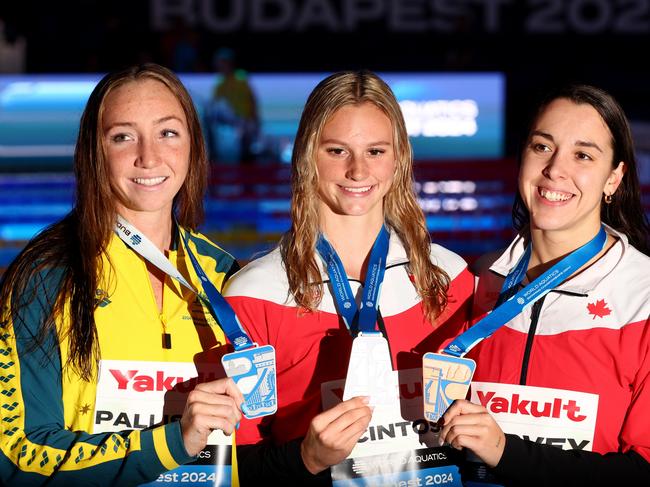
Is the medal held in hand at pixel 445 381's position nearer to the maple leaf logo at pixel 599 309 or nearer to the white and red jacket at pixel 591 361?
the white and red jacket at pixel 591 361

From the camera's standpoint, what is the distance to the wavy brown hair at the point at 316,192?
3125mm

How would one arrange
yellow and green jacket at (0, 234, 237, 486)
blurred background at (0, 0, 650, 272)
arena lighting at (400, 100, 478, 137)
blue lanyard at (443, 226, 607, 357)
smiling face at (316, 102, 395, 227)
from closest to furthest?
1. yellow and green jacket at (0, 234, 237, 486)
2. blue lanyard at (443, 226, 607, 357)
3. smiling face at (316, 102, 395, 227)
4. blurred background at (0, 0, 650, 272)
5. arena lighting at (400, 100, 478, 137)

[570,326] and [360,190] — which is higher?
[360,190]


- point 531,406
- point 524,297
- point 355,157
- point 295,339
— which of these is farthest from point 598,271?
point 295,339

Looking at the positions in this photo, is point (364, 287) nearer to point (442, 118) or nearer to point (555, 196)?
point (555, 196)

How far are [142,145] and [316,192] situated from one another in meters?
0.55

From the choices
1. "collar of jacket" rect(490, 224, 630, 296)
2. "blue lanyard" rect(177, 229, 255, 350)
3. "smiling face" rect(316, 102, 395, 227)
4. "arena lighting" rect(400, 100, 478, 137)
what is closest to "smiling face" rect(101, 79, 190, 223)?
"blue lanyard" rect(177, 229, 255, 350)

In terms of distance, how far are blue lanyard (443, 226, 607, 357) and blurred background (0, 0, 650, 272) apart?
4.36 meters

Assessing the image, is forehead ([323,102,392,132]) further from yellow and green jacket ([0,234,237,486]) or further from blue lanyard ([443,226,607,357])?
yellow and green jacket ([0,234,237,486])

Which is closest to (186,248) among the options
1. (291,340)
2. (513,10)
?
(291,340)

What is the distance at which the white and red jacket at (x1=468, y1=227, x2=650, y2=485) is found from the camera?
112 inches

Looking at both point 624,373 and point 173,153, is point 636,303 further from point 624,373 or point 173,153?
point 173,153

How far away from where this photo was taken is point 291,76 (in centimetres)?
1083

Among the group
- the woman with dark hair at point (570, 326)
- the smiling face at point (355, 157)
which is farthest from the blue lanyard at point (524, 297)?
the smiling face at point (355, 157)
